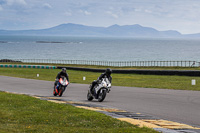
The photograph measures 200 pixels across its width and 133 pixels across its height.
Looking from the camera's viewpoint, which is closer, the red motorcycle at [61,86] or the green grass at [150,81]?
the red motorcycle at [61,86]

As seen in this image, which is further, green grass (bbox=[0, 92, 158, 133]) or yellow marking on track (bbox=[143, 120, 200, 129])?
yellow marking on track (bbox=[143, 120, 200, 129])

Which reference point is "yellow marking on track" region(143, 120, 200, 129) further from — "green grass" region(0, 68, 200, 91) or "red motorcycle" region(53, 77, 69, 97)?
"green grass" region(0, 68, 200, 91)

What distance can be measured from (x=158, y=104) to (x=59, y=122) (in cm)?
634

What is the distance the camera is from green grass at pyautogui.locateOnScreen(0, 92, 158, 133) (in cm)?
888

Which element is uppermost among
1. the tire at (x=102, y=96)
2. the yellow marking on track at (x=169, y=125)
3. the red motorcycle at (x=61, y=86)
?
the red motorcycle at (x=61, y=86)

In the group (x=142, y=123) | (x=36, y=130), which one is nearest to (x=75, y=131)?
(x=36, y=130)

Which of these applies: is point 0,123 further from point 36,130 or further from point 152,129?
point 152,129

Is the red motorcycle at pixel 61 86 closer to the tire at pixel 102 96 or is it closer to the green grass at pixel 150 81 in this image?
the tire at pixel 102 96

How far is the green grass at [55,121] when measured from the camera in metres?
8.88

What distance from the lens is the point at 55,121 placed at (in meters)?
10.3

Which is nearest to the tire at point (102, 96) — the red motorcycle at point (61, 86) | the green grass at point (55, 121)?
the red motorcycle at point (61, 86)

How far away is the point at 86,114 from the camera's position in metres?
11.3

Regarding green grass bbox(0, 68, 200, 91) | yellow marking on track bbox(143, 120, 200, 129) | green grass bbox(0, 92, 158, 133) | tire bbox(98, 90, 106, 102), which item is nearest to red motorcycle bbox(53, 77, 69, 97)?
tire bbox(98, 90, 106, 102)

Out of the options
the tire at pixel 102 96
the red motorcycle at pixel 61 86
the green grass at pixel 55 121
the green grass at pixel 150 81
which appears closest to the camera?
the green grass at pixel 55 121
